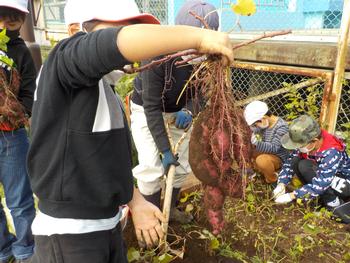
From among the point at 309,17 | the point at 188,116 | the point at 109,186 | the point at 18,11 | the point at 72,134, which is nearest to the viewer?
the point at 72,134

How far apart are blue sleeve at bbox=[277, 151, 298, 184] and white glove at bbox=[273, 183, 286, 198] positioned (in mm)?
73

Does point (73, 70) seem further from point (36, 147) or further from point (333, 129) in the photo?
point (333, 129)

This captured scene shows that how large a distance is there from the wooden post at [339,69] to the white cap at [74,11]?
10.4 feet

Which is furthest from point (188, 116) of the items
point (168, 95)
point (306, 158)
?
point (306, 158)

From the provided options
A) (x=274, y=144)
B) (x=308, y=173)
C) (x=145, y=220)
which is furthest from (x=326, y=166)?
(x=145, y=220)

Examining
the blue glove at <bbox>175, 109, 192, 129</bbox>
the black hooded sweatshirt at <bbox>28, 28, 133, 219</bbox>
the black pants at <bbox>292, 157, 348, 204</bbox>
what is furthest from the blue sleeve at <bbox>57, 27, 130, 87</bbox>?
the black pants at <bbox>292, 157, 348, 204</bbox>

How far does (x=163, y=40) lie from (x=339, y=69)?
10.9ft

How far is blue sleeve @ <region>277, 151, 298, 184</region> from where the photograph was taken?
3.62 meters

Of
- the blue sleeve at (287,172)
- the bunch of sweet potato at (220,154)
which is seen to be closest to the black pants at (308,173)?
the blue sleeve at (287,172)

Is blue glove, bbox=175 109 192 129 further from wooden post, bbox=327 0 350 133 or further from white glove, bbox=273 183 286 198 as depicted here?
wooden post, bbox=327 0 350 133

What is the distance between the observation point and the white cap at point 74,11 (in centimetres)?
133

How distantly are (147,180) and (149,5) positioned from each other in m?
4.67

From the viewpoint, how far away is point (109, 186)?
4.63 feet

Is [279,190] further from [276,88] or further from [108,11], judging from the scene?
[108,11]
